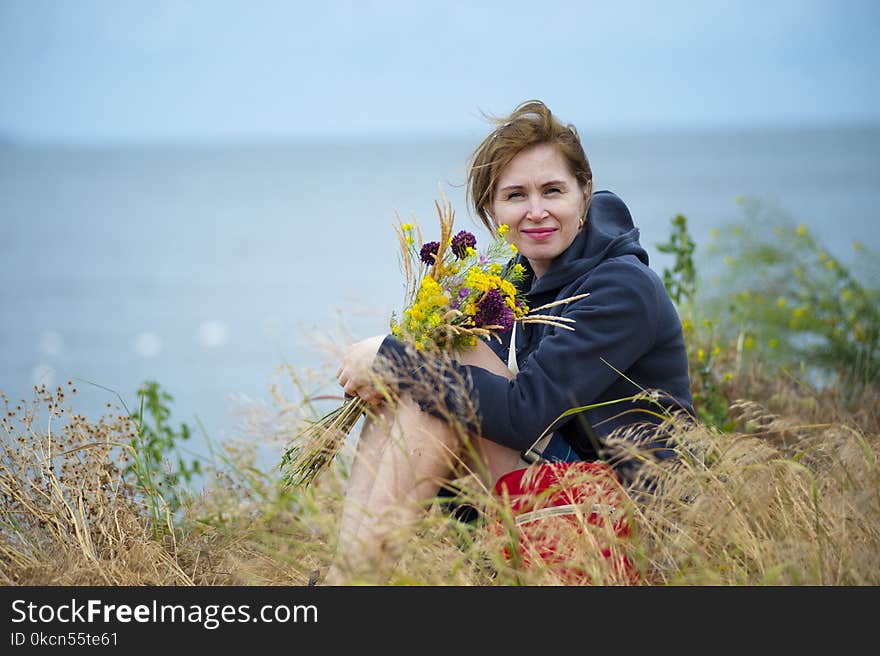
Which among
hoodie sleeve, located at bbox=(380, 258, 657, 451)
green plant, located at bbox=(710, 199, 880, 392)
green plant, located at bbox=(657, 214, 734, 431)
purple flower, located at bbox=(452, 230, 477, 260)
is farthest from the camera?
green plant, located at bbox=(710, 199, 880, 392)

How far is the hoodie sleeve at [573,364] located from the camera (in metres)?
2.36

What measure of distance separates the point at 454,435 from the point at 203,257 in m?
14.1

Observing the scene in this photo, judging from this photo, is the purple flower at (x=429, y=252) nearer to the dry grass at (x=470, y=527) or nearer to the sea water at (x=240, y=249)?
the sea water at (x=240, y=249)

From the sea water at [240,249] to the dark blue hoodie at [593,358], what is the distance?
1.40ft

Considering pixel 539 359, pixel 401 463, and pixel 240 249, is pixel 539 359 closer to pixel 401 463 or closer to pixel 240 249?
pixel 401 463

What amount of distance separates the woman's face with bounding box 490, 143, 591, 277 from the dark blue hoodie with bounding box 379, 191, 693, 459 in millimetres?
56

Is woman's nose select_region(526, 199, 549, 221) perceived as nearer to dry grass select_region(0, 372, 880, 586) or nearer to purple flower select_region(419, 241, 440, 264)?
purple flower select_region(419, 241, 440, 264)

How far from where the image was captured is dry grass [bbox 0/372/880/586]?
6.84ft

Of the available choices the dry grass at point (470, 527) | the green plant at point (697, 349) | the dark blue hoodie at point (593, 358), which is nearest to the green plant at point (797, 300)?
the green plant at point (697, 349)

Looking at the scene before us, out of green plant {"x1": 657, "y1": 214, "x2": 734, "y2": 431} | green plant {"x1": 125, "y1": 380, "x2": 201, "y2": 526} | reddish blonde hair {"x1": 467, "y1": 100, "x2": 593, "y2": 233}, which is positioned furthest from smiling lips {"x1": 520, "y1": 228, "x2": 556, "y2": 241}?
green plant {"x1": 657, "y1": 214, "x2": 734, "y2": 431}

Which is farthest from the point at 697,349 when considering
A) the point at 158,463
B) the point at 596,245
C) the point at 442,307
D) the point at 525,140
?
the point at 158,463

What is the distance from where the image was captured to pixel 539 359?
244 cm

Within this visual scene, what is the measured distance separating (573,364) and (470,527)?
54 centimetres
